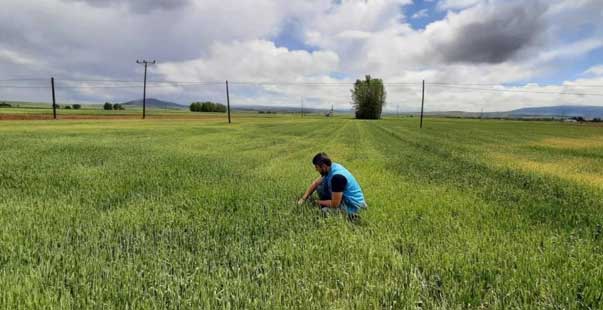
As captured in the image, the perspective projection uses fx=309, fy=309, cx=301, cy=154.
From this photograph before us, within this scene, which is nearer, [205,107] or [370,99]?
[370,99]

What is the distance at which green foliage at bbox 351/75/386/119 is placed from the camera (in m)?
125

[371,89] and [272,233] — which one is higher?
[371,89]

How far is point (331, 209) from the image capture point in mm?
5809

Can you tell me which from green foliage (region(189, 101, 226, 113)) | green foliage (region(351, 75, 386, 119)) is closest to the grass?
green foliage (region(351, 75, 386, 119))

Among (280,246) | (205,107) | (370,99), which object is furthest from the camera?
(205,107)

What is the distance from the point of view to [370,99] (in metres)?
125

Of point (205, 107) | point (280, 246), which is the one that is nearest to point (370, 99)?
point (205, 107)

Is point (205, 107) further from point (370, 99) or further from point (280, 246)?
point (280, 246)

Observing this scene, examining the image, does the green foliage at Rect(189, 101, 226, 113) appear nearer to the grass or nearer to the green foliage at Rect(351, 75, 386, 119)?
the green foliage at Rect(351, 75, 386, 119)

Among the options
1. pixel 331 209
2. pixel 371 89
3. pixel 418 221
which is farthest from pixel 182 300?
Answer: pixel 371 89

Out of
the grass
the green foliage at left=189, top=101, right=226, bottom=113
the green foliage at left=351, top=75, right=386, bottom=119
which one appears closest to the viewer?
the grass

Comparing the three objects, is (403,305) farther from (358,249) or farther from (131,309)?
(131,309)

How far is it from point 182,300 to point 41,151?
14.7 meters

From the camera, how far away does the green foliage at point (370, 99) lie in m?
125
